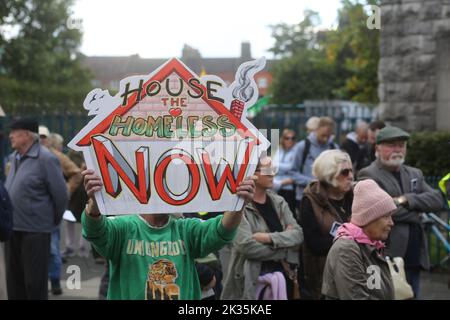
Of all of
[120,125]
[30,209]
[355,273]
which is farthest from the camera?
[30,209]

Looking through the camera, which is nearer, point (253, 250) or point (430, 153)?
point (253, 250)

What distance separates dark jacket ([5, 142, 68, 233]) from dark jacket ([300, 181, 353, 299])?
2550 mm

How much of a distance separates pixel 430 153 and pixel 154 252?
760 cm

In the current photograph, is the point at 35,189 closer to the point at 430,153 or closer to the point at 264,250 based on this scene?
the point at 264,250

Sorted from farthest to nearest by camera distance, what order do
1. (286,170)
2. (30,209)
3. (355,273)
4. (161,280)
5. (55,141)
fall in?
(55,141) → (286,170) → (30,209) → (355,273) → (161,280)

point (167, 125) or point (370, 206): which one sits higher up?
point (167, 125)

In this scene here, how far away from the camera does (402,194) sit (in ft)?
20.7

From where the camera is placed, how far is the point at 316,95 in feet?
162

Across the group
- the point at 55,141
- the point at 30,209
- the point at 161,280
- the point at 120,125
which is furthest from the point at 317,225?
the point at 55,141

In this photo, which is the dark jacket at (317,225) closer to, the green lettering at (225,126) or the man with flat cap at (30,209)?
the green lettering at (225,126)

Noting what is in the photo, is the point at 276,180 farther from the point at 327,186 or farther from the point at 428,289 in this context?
the point at 327,186

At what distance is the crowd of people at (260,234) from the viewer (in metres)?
3.87

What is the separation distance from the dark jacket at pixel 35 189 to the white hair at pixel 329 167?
8.64 ft

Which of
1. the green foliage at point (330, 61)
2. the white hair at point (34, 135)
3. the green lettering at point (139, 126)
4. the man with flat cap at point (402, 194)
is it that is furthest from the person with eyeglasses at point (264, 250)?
the green foliage at point (330, 61)
